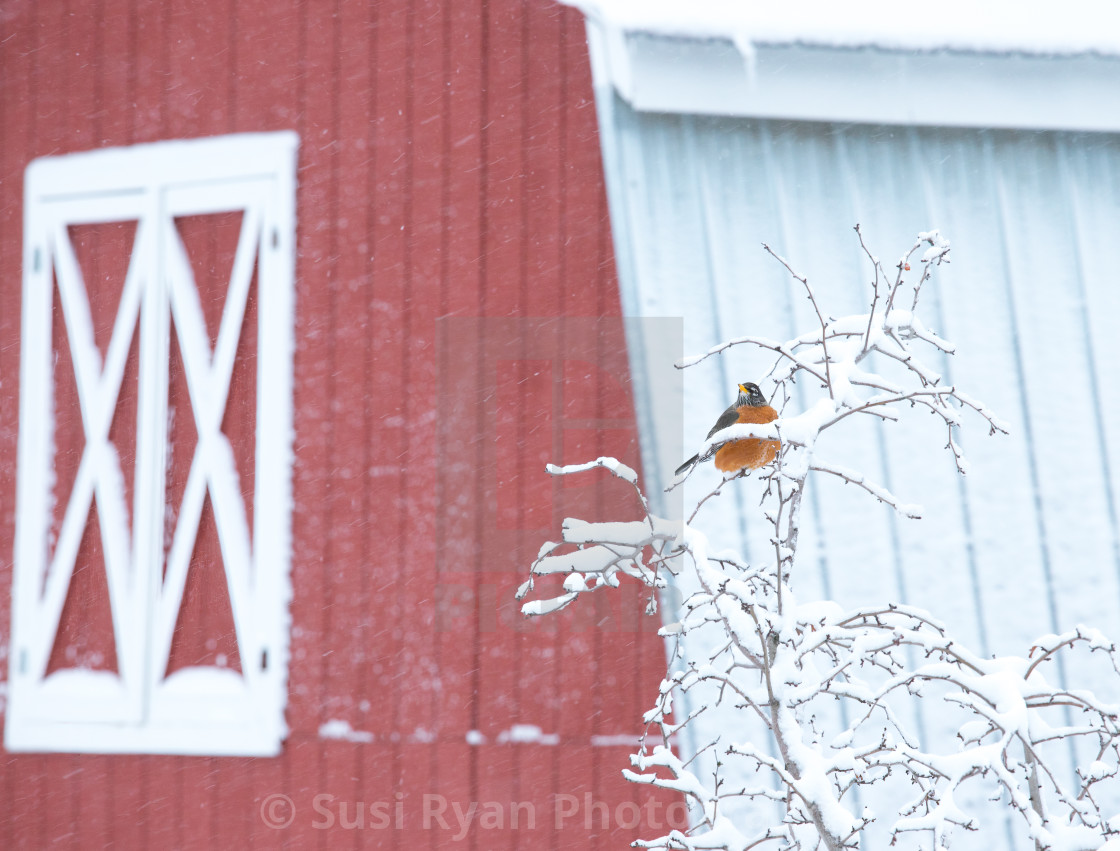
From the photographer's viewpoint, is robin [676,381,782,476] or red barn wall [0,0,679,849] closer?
robin [676,381,782,476]

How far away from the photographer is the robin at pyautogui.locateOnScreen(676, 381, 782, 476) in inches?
99.5

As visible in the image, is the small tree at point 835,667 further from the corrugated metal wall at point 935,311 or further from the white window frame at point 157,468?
the white window frame at point 157,468

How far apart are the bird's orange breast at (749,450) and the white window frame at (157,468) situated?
1.69 meters

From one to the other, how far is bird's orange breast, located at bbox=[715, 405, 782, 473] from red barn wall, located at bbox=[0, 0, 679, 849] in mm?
641

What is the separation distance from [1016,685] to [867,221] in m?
1.62

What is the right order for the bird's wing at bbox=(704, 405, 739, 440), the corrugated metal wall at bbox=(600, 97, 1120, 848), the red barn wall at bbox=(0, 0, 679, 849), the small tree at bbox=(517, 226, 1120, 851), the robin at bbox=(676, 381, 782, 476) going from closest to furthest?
the small tree at bbox=(517, 226, 1120, 851)
the robin at bbox=(676, 381, 782, 476)
the bird's wing at bbox=(704, 405, 739, 440)
the corrugated metal wall at bbox=(600, 97, 1120, 848)
the red barn wall at bbox=(0, 0, 679, 849)

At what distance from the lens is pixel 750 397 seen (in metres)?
2.73

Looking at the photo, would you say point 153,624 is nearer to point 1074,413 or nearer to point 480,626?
point 480,626

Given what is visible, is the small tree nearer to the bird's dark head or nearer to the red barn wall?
the bird's dark head

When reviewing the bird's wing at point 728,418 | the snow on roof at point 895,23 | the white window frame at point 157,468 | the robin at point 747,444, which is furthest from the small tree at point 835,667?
the white window frame at point 157,468

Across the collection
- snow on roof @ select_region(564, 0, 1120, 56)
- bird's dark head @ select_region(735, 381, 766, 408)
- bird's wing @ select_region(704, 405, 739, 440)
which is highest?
snow on roof @ select_region(564, 0, 1120, 56)

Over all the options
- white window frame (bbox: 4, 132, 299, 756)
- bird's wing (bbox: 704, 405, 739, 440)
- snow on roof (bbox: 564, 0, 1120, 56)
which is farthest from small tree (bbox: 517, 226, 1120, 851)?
white window frame (bbox: 4, 132, 299, 756)

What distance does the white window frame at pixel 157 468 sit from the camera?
11.9 ft

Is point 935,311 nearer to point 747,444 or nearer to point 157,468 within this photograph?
point 747,444
